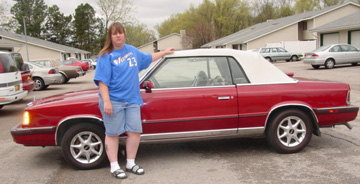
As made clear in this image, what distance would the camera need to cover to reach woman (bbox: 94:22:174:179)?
369cm

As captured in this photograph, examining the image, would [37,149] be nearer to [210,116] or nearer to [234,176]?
[210,116]

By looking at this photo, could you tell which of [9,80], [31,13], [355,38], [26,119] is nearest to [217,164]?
[26,119]

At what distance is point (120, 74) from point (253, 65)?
1.94 m

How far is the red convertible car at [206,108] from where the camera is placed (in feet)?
13.6

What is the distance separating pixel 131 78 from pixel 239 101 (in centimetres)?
152

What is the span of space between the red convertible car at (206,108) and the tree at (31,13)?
7005 cm

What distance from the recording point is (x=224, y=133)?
4.40 meters

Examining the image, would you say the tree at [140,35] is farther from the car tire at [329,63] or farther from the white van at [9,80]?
the white van at [9,80]

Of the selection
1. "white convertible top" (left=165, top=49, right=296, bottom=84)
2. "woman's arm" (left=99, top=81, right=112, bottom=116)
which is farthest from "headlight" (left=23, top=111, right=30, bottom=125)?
"white convertible top" (left=165, top=49, right=296, bottom=84)

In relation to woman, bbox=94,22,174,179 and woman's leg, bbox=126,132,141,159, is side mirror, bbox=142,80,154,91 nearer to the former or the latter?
woman, bbox=94,22,174,179

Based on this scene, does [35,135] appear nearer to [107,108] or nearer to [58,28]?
[107,108]

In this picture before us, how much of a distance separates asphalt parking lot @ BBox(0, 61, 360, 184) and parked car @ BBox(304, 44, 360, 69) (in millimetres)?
15461

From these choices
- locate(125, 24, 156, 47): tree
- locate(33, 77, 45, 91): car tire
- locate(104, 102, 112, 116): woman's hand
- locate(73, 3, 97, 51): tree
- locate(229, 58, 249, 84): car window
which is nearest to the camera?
locate(104, 102, 112, 116): woman's hand

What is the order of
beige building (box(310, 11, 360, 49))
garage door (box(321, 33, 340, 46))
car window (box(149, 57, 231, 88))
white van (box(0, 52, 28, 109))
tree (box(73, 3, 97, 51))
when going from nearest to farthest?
car window (box(149, 57, 231, 88))
white van (box(0, 52, 28, 109))
beige building (box(310, 11, 360, 49))
garage door (box(321, 33, 340, 46))
tree (box(73, 3, 97, 51))
